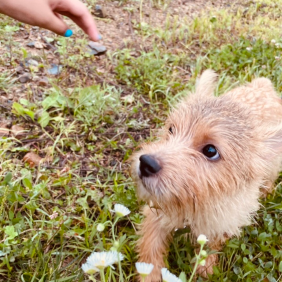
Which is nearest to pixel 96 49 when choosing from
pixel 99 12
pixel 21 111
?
pixel 99 12

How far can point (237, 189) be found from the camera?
242 centimetres

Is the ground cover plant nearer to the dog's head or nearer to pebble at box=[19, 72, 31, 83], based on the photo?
pebble at box=[19, 72, 31, 83]

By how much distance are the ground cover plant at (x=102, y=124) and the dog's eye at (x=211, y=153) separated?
70 cm

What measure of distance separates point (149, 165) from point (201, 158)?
430mm

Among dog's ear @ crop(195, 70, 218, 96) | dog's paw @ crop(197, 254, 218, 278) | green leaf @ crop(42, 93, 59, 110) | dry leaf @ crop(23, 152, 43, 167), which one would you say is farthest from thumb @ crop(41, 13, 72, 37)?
dog's paw @ crop(197, 254, 218, 278)

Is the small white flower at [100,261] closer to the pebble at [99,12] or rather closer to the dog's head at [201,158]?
the dog's head at [201,158]

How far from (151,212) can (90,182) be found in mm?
810

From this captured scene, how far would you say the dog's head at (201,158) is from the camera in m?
2.13

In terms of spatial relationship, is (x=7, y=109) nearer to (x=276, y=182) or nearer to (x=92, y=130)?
(x=92, y=130)

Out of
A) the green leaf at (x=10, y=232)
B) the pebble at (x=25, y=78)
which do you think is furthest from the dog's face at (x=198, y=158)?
the pebble at (x=25, y=78)

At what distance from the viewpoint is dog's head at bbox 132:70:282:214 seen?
6.98 feet

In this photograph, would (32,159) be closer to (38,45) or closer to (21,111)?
(21,111)

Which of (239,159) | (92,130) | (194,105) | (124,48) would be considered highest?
(194,105)

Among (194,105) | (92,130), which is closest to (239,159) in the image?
(194,105)
